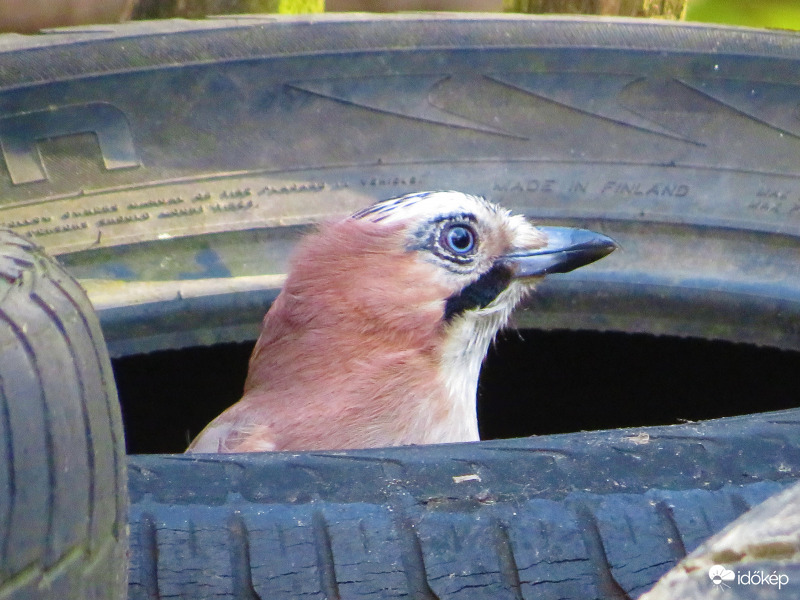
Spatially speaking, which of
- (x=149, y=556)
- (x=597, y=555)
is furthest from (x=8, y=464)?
(x=597, y=555)

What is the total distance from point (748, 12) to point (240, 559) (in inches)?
235

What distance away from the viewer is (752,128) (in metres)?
2.83

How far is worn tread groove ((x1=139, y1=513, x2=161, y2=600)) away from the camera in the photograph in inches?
49.8

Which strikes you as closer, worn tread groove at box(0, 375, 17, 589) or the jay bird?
worn tread groove at box(0, 375, 17, 589)

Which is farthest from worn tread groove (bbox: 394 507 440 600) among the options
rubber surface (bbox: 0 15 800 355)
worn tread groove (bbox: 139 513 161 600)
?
rubber surface (bbox: 0 15 800 355)

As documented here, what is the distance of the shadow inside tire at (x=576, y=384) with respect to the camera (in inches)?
110

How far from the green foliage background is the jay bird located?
4381 mm

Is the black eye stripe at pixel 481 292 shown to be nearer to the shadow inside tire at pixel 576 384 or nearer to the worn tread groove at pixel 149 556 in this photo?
the shadow inside tire at pixel 576 384

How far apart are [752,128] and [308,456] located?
1.87 meters

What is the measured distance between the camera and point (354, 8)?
5.71 metres

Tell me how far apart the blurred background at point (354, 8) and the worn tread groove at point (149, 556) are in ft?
10.2

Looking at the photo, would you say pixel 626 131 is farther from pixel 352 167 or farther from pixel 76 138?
pixel 76 138

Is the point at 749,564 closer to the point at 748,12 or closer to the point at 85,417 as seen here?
the point at 85,417

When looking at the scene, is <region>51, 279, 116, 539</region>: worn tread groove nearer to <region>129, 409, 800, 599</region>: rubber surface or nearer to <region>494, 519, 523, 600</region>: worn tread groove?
<region>129, 409, 800, 599</region>: rubber surface
